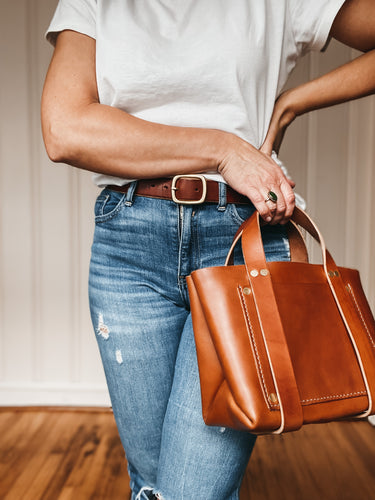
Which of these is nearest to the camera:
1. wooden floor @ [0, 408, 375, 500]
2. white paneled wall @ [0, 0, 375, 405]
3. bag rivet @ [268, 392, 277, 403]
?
bag rivet @ [268, 392, 277, 403]

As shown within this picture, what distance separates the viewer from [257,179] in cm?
70

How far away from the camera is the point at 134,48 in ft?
2.45

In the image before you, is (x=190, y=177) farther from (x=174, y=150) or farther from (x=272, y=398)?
(x=272, y=398)

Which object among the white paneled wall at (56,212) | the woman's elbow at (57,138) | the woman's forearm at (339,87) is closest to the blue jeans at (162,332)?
the woman's elbow at (57,138)

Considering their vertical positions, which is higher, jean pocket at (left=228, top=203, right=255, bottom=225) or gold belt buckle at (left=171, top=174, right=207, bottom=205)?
gold belt buckle at (left=171, top=174, right=207, bottom=205)

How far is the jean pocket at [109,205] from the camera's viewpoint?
783 mm

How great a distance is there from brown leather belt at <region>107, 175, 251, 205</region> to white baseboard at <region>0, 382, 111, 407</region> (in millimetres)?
1754

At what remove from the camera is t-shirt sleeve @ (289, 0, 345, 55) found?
0.77 meters

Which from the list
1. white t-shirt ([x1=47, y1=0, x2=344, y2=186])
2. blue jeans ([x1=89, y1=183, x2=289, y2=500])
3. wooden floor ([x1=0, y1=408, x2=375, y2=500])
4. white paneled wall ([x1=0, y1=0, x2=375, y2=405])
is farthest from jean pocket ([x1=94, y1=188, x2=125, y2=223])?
white paneled wall ([x1=0, y1=0, x2=375, y2=405])

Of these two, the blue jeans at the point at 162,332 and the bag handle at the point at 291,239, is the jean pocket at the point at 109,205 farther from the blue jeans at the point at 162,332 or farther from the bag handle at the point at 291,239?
the bag handle at the point at 291,239

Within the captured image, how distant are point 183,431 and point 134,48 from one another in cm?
60

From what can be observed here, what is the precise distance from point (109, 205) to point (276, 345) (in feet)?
1.20

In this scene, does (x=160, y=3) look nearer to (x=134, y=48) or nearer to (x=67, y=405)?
(x=134, y=48)

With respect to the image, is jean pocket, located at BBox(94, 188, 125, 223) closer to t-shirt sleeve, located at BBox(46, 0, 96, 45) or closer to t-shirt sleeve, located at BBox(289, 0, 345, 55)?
t-shirt sleeve, located at BBox(46, 0, 96, 45)
